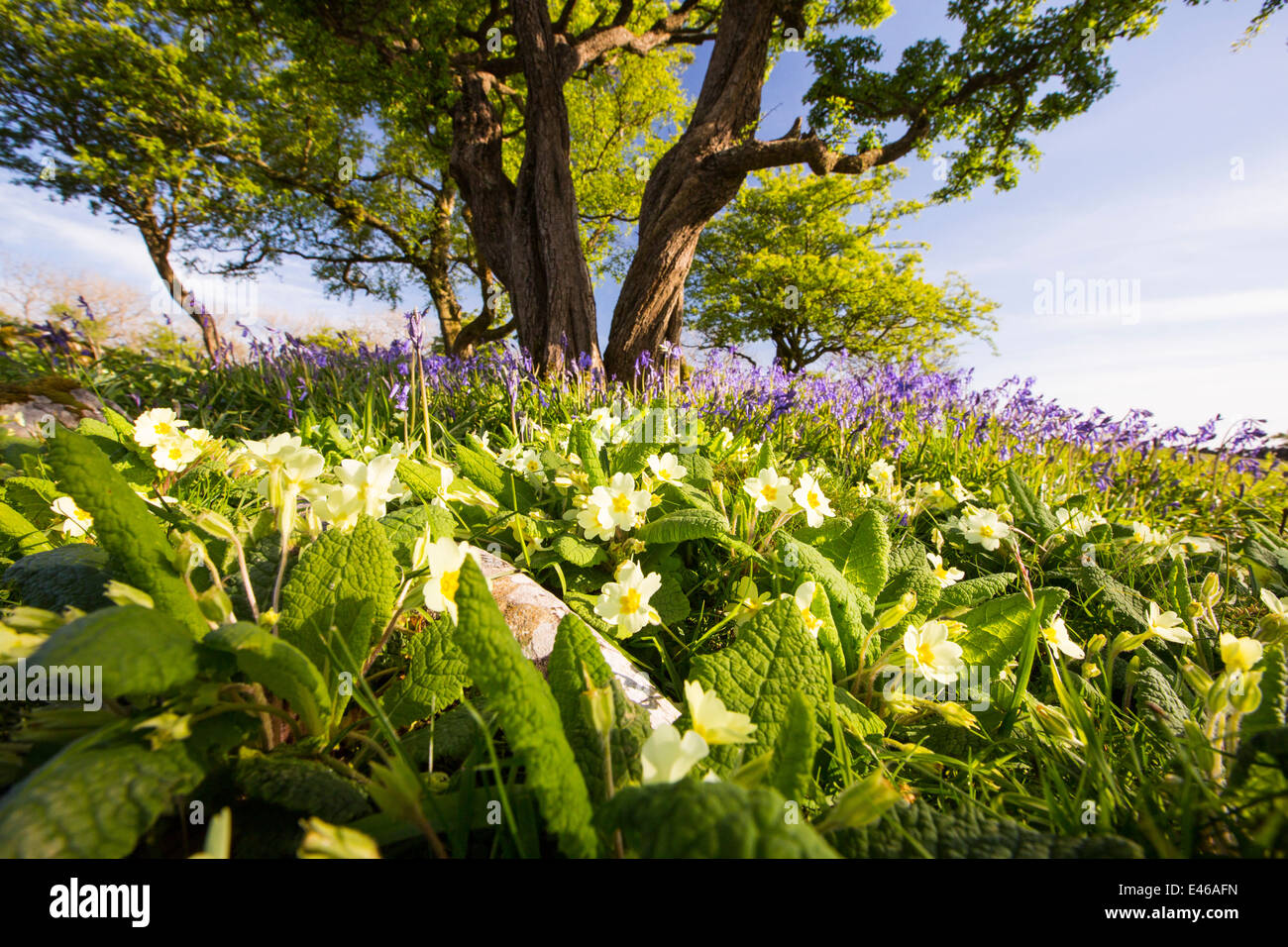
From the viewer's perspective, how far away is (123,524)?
0.66 metres

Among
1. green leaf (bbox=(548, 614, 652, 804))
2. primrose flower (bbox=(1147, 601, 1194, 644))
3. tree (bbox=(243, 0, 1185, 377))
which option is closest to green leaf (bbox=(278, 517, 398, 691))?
green leaf (bbox=(548, 614, 652, 804))

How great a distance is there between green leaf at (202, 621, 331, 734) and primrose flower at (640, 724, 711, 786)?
41cm

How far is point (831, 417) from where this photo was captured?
3.83m

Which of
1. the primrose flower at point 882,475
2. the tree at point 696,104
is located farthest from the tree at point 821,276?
the primrose flower at point 882,475

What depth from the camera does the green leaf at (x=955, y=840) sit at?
1.85ft

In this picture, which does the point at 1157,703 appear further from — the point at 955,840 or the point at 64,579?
the point at 64,579

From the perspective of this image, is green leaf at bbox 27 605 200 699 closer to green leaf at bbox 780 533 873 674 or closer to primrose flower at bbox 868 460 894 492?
green leaf at bbox 780 533 873 674

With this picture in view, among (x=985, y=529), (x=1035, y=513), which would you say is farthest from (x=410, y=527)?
(x=1035, y=513)

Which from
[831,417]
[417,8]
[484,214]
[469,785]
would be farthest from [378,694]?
[417,8]

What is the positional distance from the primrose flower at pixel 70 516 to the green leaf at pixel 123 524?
694 mm

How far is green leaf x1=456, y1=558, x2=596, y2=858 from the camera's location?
52cm

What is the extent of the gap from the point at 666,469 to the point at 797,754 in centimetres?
111
